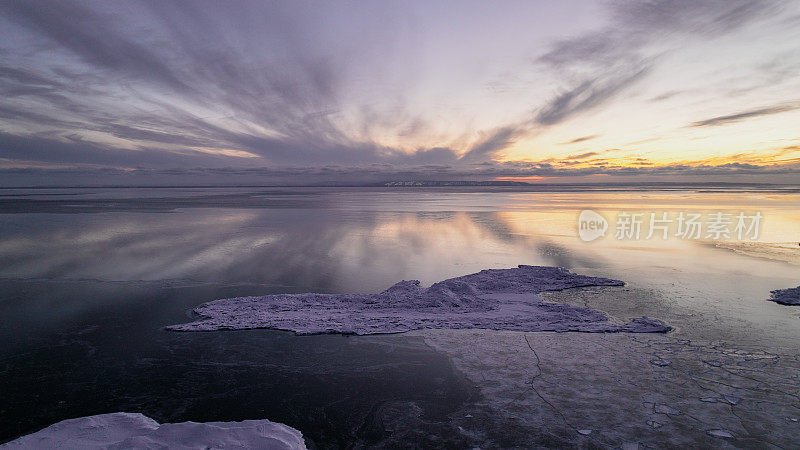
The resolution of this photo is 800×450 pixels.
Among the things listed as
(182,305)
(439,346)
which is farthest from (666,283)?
(182,305)

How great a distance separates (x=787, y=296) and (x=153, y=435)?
1032 cm

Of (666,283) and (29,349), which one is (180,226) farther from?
(666,283)

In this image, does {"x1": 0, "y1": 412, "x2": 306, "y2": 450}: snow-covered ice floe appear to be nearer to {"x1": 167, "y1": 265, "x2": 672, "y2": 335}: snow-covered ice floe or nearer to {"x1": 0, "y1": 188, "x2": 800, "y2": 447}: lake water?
{"x1": 0, "y1": 188, "x2": 800, "y2": 447}: lake water

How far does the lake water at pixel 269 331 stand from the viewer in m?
4.07

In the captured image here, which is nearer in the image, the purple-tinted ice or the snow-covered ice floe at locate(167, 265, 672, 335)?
the snow-covered ice floe at locate(167, 265, 672, 335)

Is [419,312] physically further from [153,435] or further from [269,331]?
[153,435]

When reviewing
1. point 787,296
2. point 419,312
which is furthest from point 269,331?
point 787,296

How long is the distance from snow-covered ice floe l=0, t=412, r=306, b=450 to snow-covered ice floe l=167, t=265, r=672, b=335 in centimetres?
229

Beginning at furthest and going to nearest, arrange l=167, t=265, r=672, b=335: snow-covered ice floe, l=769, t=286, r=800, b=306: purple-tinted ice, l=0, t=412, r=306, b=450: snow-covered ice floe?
1. l=769, t=286, r=800, b=306: purple-tinted ice
2. l=167, t=265, r=672, b=335: snow-covered ice floe
3. l=0, t=412, r=306, b=450: snow-covered ice floe

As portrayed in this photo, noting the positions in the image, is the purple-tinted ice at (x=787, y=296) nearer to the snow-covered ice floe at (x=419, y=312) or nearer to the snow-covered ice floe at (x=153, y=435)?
the snow-covered ice floe at (x=419, y=312)

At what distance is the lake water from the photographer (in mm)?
4066

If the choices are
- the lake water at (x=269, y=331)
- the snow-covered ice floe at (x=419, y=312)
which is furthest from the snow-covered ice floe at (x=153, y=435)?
the snow-covered ice floe at (x=419, y=312)

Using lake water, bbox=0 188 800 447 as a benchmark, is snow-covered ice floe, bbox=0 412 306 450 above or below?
above

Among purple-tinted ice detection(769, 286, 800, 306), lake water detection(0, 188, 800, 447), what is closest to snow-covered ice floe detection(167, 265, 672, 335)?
lake water detection(0, 188, 800, 447)
